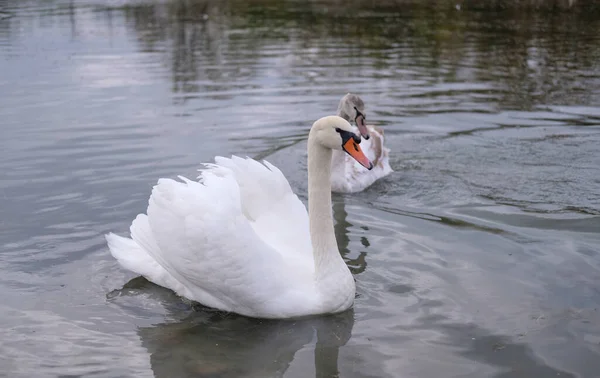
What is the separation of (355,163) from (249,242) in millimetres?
4203

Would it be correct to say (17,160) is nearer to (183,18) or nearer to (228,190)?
(228,190)

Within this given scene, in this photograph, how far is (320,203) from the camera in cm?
646

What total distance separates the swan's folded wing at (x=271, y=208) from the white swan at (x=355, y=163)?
2.63 metres

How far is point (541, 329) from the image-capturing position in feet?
19.8

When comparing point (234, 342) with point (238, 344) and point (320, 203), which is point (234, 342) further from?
point (320, 203)

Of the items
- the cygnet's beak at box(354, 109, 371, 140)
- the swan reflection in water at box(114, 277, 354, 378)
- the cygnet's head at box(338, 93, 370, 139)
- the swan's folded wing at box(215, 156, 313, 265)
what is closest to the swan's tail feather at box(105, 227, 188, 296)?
the swan reflection in water at box(114, 277, 354, 378)

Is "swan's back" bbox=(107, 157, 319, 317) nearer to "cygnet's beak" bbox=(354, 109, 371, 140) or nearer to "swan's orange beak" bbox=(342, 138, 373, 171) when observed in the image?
"swan's orange beak" bbox=(342, 138, 373, 171)

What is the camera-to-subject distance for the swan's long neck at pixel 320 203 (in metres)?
6.38

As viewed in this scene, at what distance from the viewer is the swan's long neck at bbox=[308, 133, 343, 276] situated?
251 inches

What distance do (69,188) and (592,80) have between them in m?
9.58

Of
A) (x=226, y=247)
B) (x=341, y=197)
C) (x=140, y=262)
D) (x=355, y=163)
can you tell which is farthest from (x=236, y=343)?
(x=355, y=163)

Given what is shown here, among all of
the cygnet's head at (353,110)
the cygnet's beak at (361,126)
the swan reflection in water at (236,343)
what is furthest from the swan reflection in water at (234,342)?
the cygnet's head at (353,110)

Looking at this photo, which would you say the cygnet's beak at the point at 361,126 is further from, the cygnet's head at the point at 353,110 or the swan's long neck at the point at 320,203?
the swan's long neck at the point at 320,203

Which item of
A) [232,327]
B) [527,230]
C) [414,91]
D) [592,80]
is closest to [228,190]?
[232,327]
